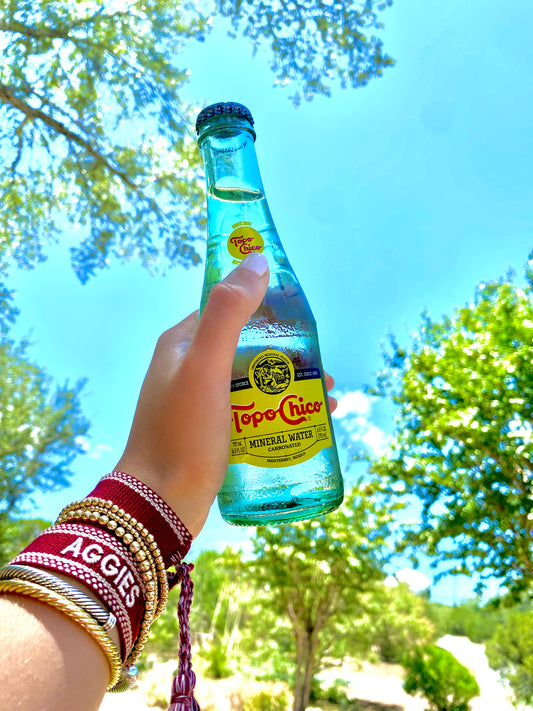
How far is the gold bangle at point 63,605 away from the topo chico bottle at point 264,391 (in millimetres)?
611

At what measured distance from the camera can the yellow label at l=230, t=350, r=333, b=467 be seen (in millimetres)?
1352

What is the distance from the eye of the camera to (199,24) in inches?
238

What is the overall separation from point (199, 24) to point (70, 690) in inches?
269

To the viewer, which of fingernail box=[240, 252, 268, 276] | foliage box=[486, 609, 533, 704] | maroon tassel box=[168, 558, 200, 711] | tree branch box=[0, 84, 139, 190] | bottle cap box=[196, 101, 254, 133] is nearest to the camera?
maroon tassel box=[168, 558, 200, 711]

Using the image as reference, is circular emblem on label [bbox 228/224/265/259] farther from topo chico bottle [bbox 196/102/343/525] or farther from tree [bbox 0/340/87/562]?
tree [bbox 0/340/87/562]

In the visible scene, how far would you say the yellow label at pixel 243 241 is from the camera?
1.65 meters

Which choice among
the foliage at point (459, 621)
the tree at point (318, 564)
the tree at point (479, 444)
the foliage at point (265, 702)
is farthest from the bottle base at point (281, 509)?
the foliage at point (459, 621)

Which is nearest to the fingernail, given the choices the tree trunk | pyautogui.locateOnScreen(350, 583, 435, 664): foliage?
the tree trunk

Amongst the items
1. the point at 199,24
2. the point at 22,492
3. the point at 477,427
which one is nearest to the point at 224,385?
the point at 477,427

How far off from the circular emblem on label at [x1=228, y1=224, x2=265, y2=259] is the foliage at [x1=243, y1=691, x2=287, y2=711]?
11.9 meters

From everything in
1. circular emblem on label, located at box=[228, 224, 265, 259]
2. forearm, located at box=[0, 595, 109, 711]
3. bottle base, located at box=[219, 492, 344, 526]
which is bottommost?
forearm, located at box=[0, 595, 109, 711]

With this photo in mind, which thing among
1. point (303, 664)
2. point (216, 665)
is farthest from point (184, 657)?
point (216, 665)

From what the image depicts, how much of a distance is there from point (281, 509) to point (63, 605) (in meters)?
0.69

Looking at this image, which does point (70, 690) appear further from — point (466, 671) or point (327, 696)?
point (327, 696)
